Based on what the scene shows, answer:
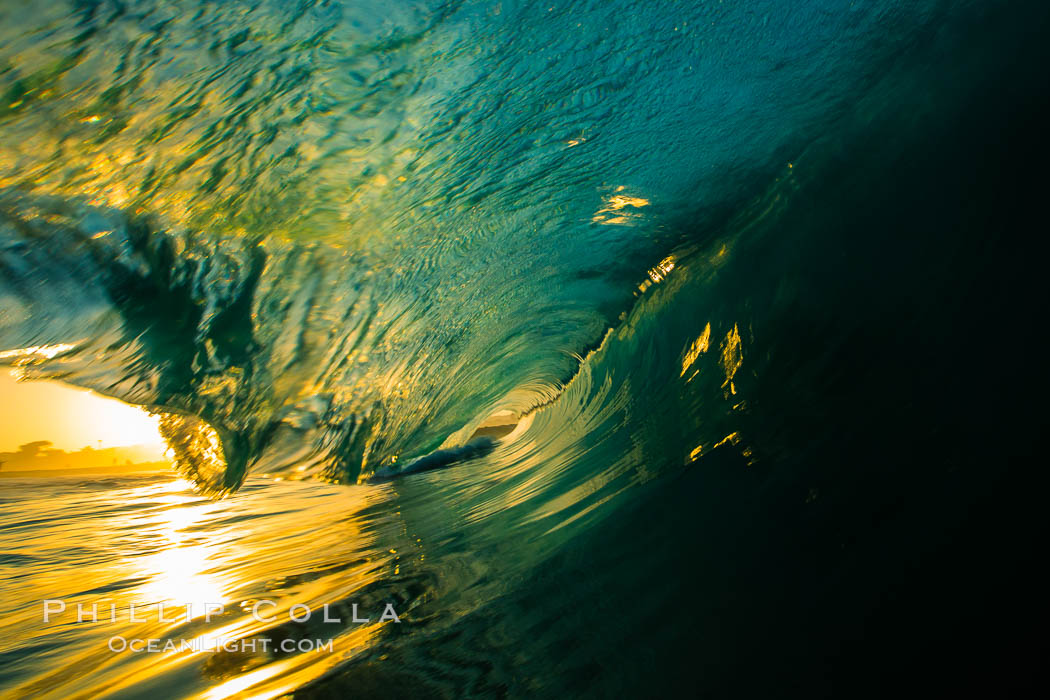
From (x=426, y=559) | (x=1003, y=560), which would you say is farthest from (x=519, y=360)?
(x=1003, y=560)

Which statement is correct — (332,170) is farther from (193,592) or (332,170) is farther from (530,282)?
(530,282)

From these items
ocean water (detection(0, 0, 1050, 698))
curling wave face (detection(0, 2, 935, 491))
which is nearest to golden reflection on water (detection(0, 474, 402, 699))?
ocean water (detection(0, 0, 1050, 698))

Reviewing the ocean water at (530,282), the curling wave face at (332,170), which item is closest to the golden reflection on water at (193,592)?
the ocean water at (530,282)

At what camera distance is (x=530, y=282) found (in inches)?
175

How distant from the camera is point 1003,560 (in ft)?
3.43

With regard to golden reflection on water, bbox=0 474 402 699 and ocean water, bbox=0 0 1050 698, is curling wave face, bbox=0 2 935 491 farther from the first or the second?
golden reflection on water, bbox=0 474 402 699

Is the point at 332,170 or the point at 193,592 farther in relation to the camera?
the point at 332,170

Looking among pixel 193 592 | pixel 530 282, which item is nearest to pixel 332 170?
pixel 193 592

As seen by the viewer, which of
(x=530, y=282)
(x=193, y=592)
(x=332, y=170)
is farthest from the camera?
(x=530, y=282)

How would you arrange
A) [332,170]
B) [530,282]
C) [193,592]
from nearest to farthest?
[193,592] → [332,170] → [530,282]

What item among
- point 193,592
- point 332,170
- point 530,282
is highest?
point 530,282

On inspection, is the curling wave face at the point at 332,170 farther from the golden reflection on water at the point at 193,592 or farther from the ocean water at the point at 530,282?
the golden reflection on water at the point at 193,592

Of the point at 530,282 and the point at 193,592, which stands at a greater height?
the point at 530,282

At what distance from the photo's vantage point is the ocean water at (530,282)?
3.71 feet
